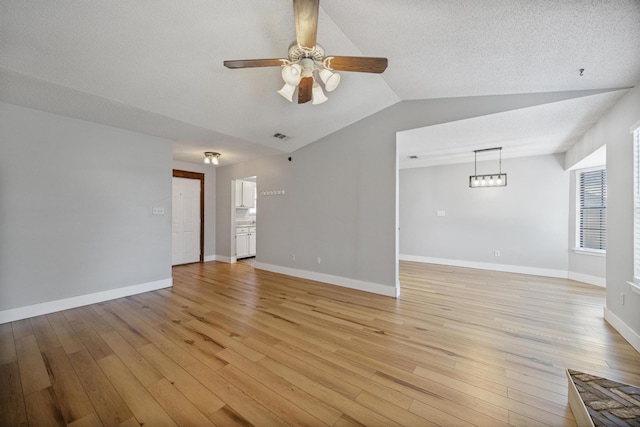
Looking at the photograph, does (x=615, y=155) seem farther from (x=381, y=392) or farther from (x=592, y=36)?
(x=381, y=392)

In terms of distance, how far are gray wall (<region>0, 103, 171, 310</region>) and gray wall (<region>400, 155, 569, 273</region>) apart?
583cm

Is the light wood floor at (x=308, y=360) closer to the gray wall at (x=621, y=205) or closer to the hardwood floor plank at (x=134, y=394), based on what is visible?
the hardwood floor plank at (x=134, y=394)

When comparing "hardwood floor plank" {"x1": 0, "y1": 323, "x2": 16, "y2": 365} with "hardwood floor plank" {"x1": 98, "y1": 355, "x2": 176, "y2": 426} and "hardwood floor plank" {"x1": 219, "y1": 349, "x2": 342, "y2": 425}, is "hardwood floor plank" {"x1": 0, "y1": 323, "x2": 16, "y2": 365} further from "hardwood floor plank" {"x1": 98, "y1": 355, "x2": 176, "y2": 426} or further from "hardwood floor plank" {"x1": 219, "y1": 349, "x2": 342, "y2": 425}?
"hardwood floor plank" {"x1": 219, "y1": 349, "x2": 342, "y2": 425}

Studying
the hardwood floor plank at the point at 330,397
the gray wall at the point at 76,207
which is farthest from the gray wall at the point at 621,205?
the gray wall at the point at 76,207

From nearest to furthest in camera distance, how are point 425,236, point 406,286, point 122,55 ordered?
point 122,55, point 406,286, point 425,236

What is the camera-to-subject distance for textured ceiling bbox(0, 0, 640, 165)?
70.9 inches

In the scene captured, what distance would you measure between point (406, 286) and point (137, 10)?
15.7ft

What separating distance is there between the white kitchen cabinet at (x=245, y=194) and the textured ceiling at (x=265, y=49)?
3452mm

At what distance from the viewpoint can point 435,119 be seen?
11.1 ft

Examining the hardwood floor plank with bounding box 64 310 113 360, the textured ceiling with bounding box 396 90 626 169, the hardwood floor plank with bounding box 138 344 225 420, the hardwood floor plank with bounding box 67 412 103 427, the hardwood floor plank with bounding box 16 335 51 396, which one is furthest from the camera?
the textured ceiling with bounding box 396 90 626 169

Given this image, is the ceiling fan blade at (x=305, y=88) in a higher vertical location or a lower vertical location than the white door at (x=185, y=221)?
higher

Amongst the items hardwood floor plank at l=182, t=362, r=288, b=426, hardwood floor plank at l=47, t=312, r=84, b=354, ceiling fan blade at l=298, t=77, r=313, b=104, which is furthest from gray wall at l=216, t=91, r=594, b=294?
hardwood floor plank at l=47, t=312, r=84, b=354

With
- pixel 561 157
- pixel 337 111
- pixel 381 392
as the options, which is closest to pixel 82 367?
pixel 381 392

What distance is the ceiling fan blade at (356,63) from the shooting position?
1.98m
